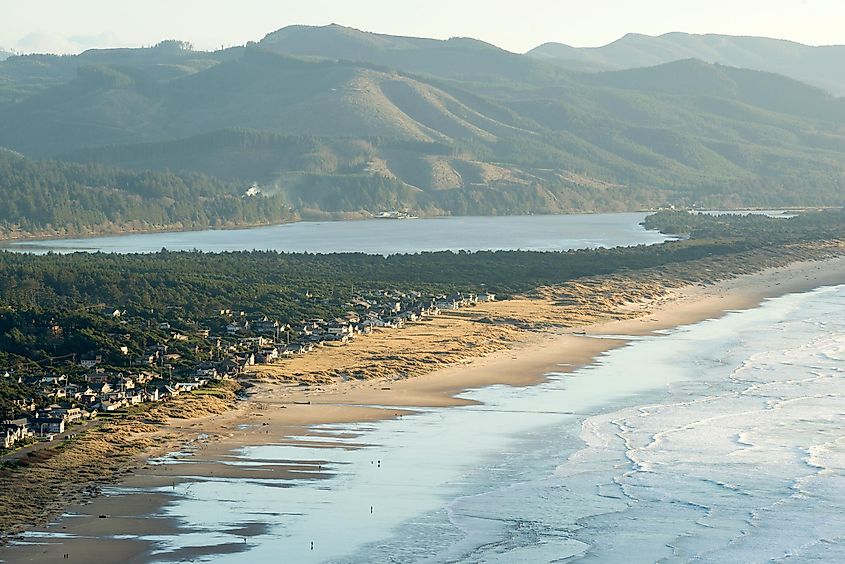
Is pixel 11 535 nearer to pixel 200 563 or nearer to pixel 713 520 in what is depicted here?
pixel 200 563

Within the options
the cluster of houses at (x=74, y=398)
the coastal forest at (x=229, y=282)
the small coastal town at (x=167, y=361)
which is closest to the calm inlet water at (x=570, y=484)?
the cluster of houses at (x=74, y=398)

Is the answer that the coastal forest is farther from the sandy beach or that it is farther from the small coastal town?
the sandy beach

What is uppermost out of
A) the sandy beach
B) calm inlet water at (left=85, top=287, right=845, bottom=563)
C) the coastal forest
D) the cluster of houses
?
the coastal forest

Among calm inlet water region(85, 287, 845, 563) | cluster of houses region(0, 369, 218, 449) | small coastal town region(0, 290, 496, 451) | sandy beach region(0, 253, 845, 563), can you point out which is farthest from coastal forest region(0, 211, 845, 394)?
calm inlet water region(85, 287, 845, 563)

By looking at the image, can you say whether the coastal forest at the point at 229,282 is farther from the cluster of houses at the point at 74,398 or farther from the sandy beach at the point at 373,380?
the sandy beach at the point at 373,380

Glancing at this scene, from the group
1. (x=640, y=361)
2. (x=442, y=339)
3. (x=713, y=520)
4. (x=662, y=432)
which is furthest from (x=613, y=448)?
(x=442, y=339)

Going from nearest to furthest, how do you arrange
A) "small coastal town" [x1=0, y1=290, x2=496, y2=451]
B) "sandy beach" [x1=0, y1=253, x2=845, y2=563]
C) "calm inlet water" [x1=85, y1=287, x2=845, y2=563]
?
1. "calm inlet water" [x1=85, y1=287, x2=845, y2=563]
2. "sandy beach" [x1=0, y1=253, x2=845, y2=563]
3. "small coastal town" [x1=0, y1=290, x2=496, y2=451]
